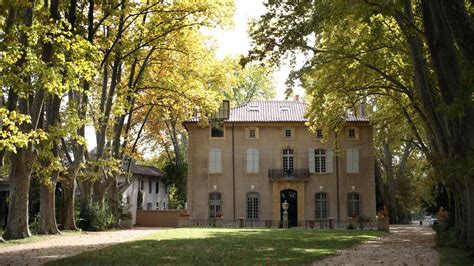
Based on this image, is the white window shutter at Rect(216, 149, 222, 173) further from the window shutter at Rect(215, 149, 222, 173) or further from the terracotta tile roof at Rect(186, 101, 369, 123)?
the terracotta tile roof at Rect(186, 101, 369, 123)

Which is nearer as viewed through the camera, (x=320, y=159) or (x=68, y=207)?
(x=68, y=207)

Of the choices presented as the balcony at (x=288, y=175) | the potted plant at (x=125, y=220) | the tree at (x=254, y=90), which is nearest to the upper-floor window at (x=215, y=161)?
the balcony at (x=288, y=175)

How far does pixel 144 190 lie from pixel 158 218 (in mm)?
7286

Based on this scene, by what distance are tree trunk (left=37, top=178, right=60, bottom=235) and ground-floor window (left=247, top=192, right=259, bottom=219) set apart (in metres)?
18.0

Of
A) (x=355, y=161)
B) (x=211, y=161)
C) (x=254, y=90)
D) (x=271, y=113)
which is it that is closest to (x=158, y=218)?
(x=211, y=161)

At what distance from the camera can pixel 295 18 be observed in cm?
1492

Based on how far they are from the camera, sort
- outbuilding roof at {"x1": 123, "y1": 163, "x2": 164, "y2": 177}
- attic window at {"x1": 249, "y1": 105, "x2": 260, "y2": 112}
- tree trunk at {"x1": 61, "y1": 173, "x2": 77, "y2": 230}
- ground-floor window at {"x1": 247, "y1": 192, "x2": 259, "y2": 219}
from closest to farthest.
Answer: tree trunk at {"x1": 61, "y1": 173, "x2": 77, "y2": 230} → ground-floor window at {"x1": 247, "y1": 192, "x2": 259, "y2": 219} → attic window at {"x1": 249, "y1": 105, "x2": 260, "y2": 112} → outbuilding roof at {"x1": 123, "y1": 163, "x2": 164, "y2": 177}

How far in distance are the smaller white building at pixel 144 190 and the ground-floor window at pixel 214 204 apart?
17.9 feet

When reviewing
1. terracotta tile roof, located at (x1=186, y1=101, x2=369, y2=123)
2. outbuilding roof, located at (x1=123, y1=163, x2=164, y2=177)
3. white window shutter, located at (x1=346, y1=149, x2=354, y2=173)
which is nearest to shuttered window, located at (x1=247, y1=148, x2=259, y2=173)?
terracotta tile roof, located at (x1=186, y1=101, x2=369, y2=123)

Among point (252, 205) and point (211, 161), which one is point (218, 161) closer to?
point (211, 161)

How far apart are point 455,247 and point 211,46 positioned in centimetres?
1736

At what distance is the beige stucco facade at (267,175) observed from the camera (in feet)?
121

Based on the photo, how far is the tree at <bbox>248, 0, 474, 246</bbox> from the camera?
32.7ft

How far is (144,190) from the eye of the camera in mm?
43719
